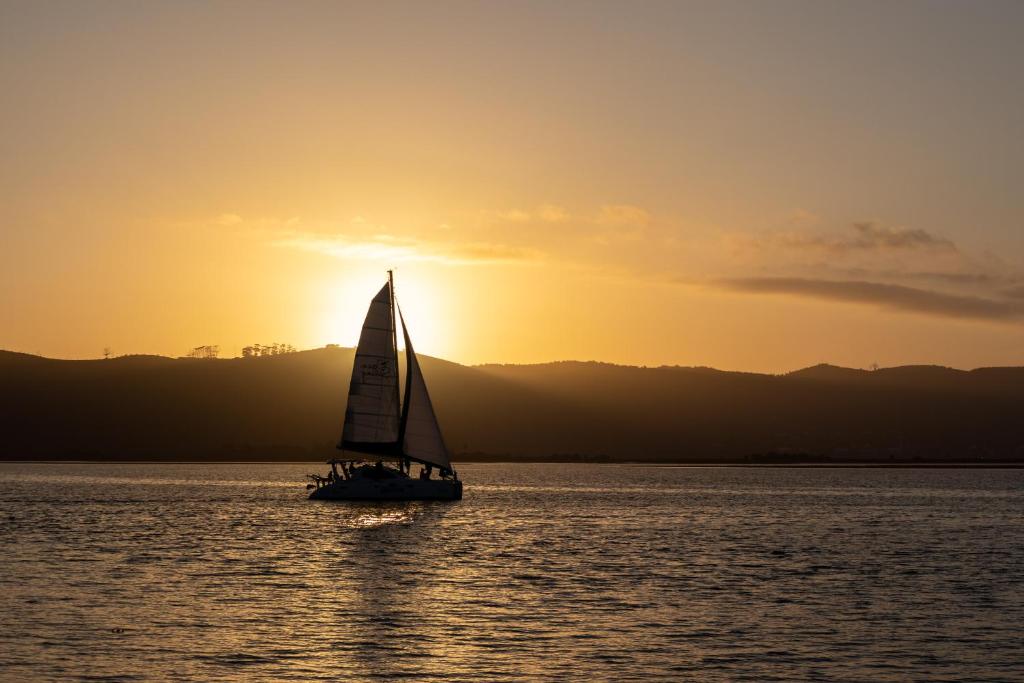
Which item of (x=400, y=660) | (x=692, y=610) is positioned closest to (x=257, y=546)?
(x=692, y=610)

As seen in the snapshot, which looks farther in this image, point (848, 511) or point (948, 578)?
point (848, 511)

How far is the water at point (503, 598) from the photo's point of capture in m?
35.9

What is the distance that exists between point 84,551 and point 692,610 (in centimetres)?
3713

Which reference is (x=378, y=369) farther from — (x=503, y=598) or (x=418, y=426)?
(x=503, y=598)

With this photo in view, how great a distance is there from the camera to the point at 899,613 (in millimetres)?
46938

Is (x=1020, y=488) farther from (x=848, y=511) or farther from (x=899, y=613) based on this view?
(x=899, y=613)

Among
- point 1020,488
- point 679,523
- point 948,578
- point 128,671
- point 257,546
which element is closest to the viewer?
point 128,671

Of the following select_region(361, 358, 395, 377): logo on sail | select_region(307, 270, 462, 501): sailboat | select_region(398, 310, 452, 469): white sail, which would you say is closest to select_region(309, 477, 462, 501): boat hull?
select_region(307, 270, 462, 501): sailboat

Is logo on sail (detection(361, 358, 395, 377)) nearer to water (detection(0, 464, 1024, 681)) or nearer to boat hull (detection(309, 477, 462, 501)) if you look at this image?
boat hull (detection(309, 477, 462, 501))

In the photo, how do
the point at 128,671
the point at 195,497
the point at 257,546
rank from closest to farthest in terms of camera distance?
the point at 128,671 < the point at 257,546 < the point at 195,497

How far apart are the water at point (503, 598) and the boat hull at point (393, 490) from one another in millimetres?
2782

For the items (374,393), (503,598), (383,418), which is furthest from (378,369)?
(503,598)

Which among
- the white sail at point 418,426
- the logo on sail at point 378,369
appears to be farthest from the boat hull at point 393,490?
the logo on sail at point 378,369

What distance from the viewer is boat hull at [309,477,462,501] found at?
106625mm
